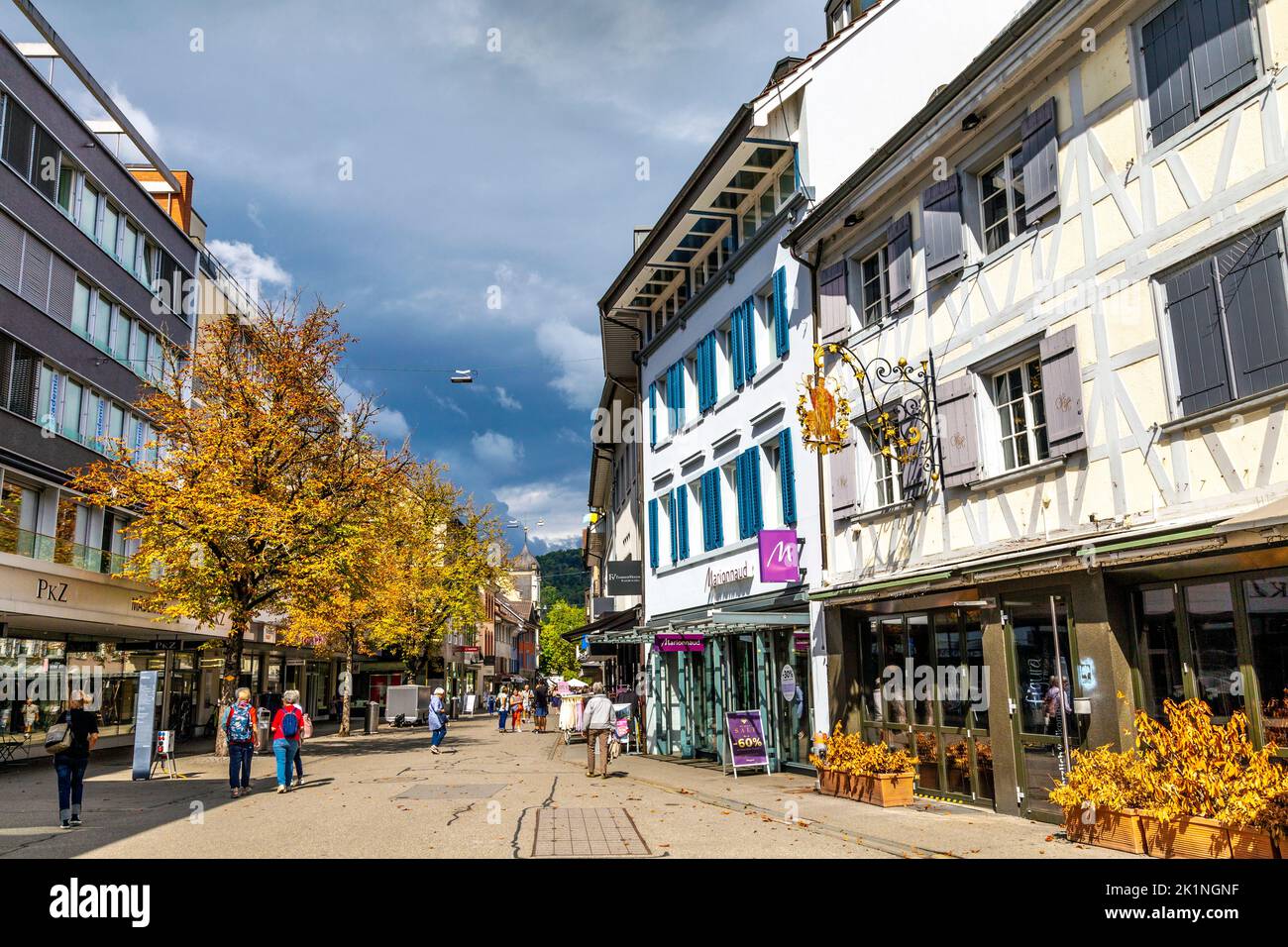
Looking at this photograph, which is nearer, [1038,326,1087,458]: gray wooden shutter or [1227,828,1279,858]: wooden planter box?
[1227,828,1279,858]: wooden planter box

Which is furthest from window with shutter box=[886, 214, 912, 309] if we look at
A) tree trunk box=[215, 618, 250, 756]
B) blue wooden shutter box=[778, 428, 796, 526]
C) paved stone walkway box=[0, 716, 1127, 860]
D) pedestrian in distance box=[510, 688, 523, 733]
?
pedestrian in distance box=[510, 688, 523, 733]

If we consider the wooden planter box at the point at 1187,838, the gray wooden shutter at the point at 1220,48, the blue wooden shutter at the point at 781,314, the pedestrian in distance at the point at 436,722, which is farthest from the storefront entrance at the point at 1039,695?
the pedestrian in distance at the point at 436,722

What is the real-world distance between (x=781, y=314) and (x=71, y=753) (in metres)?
13.3

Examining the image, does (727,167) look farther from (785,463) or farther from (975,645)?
(975,645)

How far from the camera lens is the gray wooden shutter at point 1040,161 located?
1140cm

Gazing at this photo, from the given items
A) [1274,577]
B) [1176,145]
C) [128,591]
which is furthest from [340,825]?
[128,591]

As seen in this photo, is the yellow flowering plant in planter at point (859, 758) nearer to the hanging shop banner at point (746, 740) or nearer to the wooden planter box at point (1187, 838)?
the hanging shop banner at point (746, 740)

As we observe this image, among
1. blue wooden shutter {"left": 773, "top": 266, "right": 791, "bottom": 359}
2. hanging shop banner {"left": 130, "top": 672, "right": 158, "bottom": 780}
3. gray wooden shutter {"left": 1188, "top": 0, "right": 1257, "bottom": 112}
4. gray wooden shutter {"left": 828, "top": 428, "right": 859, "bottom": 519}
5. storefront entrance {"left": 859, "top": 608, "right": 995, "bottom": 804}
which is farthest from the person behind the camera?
hanging shop banner {"left": 130, "top": 672, "right": 158, "bottom": 780}

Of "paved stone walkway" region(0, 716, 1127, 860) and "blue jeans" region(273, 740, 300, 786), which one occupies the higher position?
"blue jeans" region(273, 740, 300, 786)

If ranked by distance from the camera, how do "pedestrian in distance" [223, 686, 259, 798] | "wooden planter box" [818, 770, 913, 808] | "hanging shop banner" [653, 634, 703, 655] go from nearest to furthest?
"wooden planter box" [818, 770, 913, 808] < "pedestrian in distance" [223, 686, 259, 798] < "hanging shop banner" [653, 634, 703, 655]

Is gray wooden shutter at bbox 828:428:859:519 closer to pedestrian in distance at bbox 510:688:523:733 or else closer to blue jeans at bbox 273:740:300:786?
blue jeans at bbox 273:740:300:786

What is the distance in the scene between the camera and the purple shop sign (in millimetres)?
17094

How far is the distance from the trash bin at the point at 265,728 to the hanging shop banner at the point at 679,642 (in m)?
11.8

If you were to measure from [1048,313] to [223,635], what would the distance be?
101 ft
